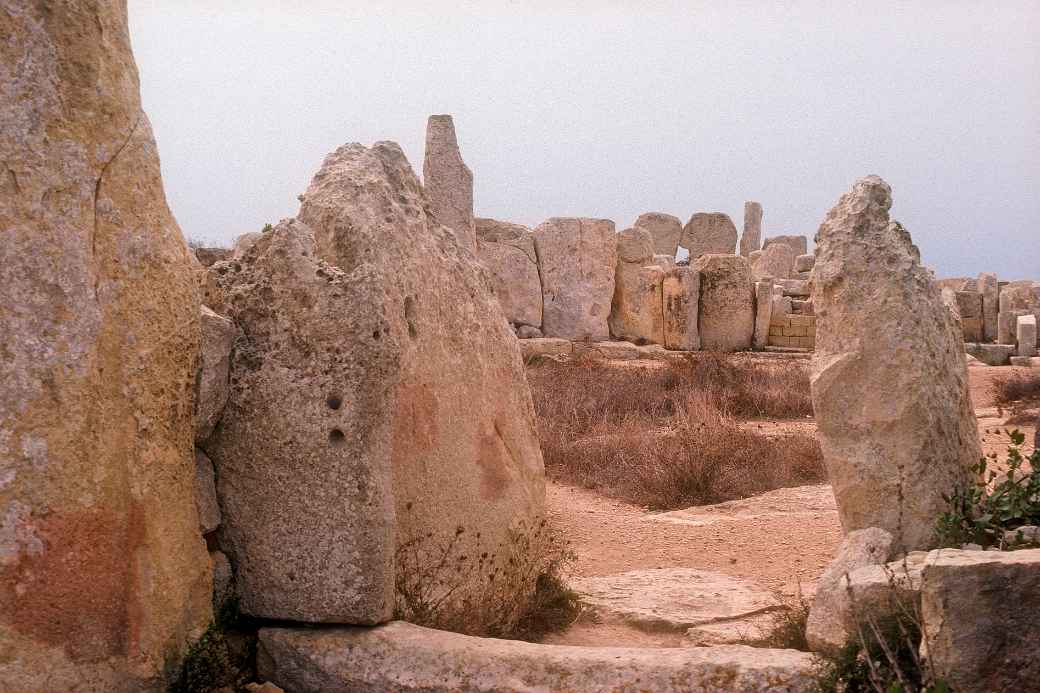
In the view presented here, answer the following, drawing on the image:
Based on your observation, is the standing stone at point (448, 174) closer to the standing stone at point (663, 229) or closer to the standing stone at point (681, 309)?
the standing stone at point (681, 309)

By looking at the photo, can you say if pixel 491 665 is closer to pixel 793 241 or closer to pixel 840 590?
pixel 840 590

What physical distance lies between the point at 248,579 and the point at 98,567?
52cm

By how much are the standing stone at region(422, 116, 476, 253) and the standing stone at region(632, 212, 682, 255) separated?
1570 cm

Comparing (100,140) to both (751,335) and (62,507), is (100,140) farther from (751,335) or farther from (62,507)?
(751,335)

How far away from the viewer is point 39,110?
251 cm

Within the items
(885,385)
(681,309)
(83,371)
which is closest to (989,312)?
(681,309)

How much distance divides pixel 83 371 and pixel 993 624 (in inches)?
87.4

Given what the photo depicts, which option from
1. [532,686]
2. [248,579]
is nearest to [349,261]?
[248,579]

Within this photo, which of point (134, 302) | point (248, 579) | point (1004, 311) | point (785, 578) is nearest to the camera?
point (134, 302)

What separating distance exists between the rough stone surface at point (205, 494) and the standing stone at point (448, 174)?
10.1 meters

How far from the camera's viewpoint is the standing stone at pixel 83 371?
2445 millimetres

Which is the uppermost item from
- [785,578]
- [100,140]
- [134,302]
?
[100,140]

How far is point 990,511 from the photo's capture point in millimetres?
3150

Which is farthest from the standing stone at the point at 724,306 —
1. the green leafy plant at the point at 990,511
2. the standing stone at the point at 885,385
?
the green leafy plant at the point at 990,511
